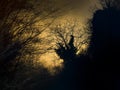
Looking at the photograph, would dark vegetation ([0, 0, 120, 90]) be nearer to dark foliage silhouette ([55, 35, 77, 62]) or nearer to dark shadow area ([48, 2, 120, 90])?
dark shadow area ([48, 2, 120, 90])

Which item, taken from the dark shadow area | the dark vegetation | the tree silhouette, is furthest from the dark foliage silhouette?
the tree silhouette

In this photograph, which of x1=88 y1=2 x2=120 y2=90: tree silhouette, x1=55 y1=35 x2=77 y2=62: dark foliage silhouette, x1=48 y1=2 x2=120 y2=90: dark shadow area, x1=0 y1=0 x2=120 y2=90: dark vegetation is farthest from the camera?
x1=55 y1=35 x2=77 y2=62: dark foliage silhouette

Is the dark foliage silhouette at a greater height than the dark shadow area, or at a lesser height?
greater

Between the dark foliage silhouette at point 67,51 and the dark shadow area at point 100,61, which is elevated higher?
the dark foliage silhouette at point 67,51

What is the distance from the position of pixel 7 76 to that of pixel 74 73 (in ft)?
21.6

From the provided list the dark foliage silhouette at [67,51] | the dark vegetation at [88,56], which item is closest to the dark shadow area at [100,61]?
the dark vegetation at [88,56]

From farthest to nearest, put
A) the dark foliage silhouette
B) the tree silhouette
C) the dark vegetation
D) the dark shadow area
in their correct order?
the dark foliage silhouette < the dark shadow area < the tree silhouette < the dark vegetation

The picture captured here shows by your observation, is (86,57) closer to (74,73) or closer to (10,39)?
(74,73)

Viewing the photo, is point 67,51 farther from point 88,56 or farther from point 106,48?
point 106,48

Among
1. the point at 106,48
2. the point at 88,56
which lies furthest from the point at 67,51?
the point at 106,48

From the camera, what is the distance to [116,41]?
75.5 ft

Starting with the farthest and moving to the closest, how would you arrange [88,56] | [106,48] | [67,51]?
[67,51] → [88,56] → [106,48]

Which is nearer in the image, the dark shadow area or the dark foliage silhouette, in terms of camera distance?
the dark shadow area

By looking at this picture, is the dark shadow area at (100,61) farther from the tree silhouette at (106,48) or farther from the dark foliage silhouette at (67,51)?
the dark foliage silhouette at (67,51)
